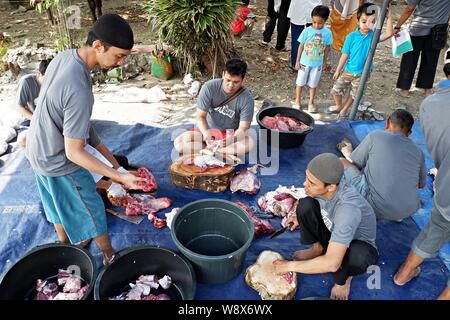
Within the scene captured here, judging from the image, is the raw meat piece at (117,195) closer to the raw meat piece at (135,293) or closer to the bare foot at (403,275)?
the raw meat piece at (135,293)

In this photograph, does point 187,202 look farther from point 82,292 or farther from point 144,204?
point 82,292

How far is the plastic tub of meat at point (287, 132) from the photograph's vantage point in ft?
12.7

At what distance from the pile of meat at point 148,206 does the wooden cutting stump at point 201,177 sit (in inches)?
10.2

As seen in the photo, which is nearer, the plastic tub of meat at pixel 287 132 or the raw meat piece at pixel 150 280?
the raw meat piece at pixel 150 280

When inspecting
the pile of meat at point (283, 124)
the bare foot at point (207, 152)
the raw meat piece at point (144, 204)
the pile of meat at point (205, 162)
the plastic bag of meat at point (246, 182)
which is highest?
the pile of meat at point (283, 124)

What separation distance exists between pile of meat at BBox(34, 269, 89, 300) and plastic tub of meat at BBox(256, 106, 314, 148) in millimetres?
2419

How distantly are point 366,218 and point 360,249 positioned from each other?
210 millimetres

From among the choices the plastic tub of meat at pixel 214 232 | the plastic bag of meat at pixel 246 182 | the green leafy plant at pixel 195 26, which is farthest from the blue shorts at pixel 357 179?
the green leafy plant at pixel 195 26

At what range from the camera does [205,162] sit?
3.43 m

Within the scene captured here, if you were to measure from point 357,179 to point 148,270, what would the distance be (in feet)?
6.12

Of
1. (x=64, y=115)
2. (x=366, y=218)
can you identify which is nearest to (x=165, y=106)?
Answer: (x=64, y=115)

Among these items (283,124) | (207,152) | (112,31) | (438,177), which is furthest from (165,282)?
(283,124)
